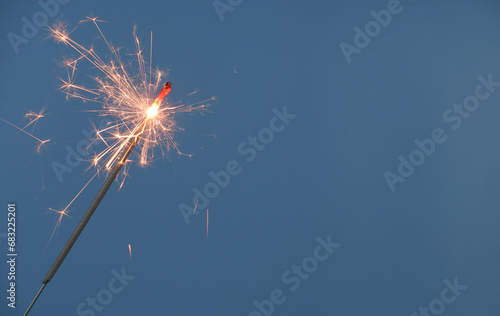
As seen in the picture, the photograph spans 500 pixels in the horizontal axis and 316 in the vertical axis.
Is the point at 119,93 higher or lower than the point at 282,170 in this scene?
higher

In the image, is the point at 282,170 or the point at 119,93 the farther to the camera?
the point at 282,170

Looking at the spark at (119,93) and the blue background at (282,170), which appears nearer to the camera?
the spark at (119,93)

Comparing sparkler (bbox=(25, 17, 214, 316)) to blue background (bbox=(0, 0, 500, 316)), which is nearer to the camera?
sparkler (bbox=(25, 17, 214, 316))

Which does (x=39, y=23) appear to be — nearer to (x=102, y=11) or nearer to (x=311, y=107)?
(x=102, y=11)

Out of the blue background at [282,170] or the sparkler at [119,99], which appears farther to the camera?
the blue background at [282,170]

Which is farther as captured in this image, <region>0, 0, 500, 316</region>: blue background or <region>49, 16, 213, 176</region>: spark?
<region>0, 0, 500, 316</region>: blue background

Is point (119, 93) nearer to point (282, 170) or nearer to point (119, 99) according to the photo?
point (119, 99)

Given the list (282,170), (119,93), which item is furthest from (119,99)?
(282,170)

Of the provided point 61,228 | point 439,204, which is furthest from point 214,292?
point 439,204
